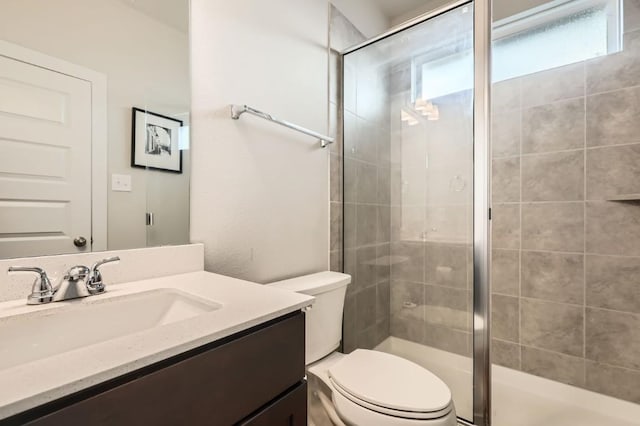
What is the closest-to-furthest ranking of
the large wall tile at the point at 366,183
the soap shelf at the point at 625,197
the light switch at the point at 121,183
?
the light switch at the point at 121,183 < the soap shelf at the point at 625,197 < the large wall tile at the point at 366,183

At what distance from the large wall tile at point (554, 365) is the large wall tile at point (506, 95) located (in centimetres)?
145

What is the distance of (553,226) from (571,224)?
8 cm

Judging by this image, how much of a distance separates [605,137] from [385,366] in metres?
→ 1.65

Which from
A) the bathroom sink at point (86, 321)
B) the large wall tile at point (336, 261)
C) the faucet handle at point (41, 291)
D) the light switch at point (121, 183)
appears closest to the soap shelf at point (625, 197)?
the large wall tile at point (336, 261)

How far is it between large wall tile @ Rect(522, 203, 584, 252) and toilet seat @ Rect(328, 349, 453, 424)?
1.15 metres

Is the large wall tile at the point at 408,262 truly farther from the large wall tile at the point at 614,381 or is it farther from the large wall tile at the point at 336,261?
the large wall tile at the point at 614,381

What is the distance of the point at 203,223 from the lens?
1.09 metres

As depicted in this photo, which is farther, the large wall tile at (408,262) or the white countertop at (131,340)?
the large wall tile at (408,262)

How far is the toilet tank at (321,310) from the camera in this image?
123 centimetres

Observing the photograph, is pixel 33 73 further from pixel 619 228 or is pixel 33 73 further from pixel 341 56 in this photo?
pixel 619 228

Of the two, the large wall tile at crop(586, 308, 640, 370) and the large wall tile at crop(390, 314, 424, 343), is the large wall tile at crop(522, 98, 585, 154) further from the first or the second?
the large wall tile at crop(390, 314, 424, 343)

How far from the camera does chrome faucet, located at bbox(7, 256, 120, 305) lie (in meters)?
0.68

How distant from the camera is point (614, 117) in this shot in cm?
155

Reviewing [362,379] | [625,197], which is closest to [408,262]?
[362,379]
